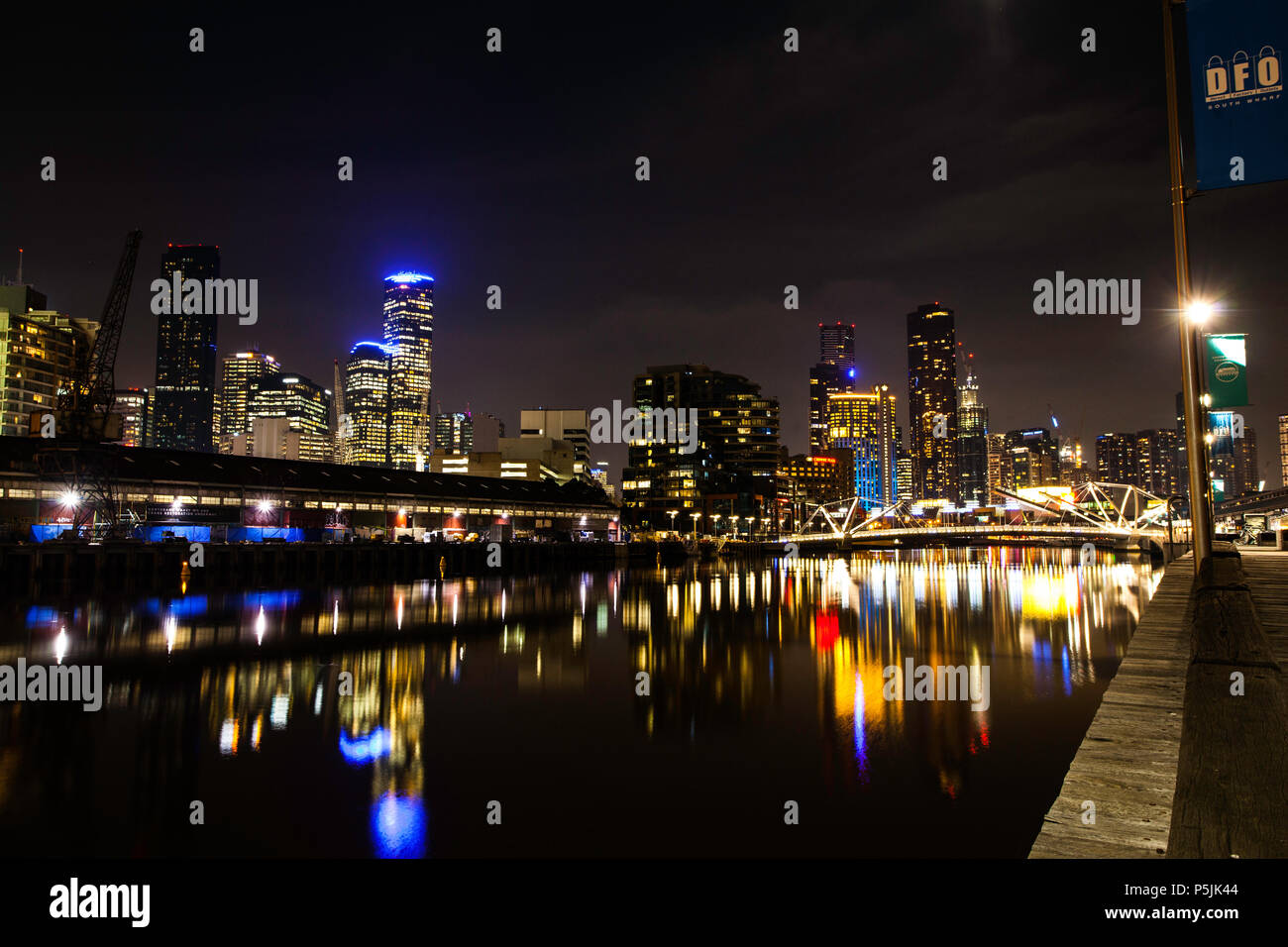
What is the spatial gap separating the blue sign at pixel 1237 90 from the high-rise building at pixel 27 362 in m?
153

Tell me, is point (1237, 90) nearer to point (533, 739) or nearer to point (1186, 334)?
point (1186, 334)

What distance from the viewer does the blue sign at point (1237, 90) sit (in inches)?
429

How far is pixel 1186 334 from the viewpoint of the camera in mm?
13289

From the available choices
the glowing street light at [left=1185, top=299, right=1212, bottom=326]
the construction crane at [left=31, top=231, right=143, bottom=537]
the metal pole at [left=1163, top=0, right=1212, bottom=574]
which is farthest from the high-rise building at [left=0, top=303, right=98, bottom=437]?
the glowing street light at [left=1185, top=299, right=1212, bottom=326]

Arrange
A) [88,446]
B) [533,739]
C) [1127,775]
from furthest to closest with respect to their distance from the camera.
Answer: [88,446], [533,739], [1127,775]

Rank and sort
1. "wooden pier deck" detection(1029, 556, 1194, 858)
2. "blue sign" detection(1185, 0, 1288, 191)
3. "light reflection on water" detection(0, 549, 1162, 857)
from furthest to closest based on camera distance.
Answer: "light reflection on water" detection(0, 549, 1162, 857) < "blue sign" detection(1185, 0, 1288, 191) < "wooden pier deck" detection(1029, 556, 1194, 858)

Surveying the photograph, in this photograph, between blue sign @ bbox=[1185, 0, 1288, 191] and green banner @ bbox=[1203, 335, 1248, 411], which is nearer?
blue sign @ bbox=[1185, 0, 1288, 191]

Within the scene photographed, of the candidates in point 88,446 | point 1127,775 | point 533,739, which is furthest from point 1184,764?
point 88,446

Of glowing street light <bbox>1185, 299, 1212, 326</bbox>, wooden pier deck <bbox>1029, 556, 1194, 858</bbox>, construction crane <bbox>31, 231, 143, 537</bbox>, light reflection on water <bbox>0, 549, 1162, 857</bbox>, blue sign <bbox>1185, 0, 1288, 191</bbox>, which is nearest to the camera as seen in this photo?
wooden pier deck <bbox>1029, 556, 1194, 858</bbox>

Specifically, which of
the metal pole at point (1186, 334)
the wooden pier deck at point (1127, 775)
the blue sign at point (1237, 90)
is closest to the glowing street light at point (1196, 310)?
the metal pole at point (1186, 334)

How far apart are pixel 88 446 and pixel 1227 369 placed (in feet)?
294

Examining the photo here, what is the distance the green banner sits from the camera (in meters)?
13.7

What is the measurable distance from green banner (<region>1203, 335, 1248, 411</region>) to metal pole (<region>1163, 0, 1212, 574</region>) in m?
0.27

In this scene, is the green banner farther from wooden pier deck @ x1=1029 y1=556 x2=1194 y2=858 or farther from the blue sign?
wooden pier deck @ x1=1029 y1=556 x2=1194 y2=858
